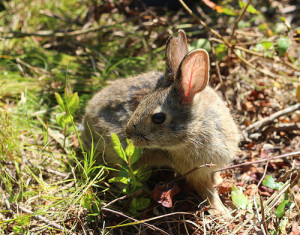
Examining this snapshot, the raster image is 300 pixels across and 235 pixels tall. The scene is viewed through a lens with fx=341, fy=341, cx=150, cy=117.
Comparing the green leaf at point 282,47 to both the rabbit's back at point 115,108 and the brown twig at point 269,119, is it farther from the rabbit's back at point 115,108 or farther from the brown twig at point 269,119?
the rabbit's back at point 115,108

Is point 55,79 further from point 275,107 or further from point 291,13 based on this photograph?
point 291,13

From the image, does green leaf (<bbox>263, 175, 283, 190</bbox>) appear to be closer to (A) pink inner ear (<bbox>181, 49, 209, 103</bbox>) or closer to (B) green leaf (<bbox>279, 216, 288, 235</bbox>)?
(B) green leaf (<bbox>279, 216, 288, 235</bbox>)

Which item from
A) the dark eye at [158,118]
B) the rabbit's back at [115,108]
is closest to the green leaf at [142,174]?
the rabbit's back at [115,108]

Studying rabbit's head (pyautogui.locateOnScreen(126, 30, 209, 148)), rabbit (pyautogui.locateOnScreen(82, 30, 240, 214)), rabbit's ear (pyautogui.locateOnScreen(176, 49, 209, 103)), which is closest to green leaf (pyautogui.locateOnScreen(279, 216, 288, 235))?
rabbit (pyautogui.locateOnScreen(82, 30, 240, 214))

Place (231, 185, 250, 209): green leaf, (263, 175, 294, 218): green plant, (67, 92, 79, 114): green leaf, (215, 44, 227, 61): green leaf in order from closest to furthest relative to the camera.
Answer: (263, 175, 294, 218): green plant, (231, 185, 250, 209): green leaf, (67, 92, 79, 114): green leaf, (215, 44, 227, 61): green leaf

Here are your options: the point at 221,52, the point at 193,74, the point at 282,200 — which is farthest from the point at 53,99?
the point at 282,200

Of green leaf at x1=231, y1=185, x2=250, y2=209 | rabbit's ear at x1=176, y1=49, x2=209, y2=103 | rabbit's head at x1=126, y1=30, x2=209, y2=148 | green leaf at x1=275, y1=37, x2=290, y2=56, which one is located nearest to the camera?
rabbit's ear at x1=176, y1=49, x2=209, y2=103

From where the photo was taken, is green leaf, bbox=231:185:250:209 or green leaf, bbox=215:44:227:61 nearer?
green leaf, bbox=231:185:250:209
